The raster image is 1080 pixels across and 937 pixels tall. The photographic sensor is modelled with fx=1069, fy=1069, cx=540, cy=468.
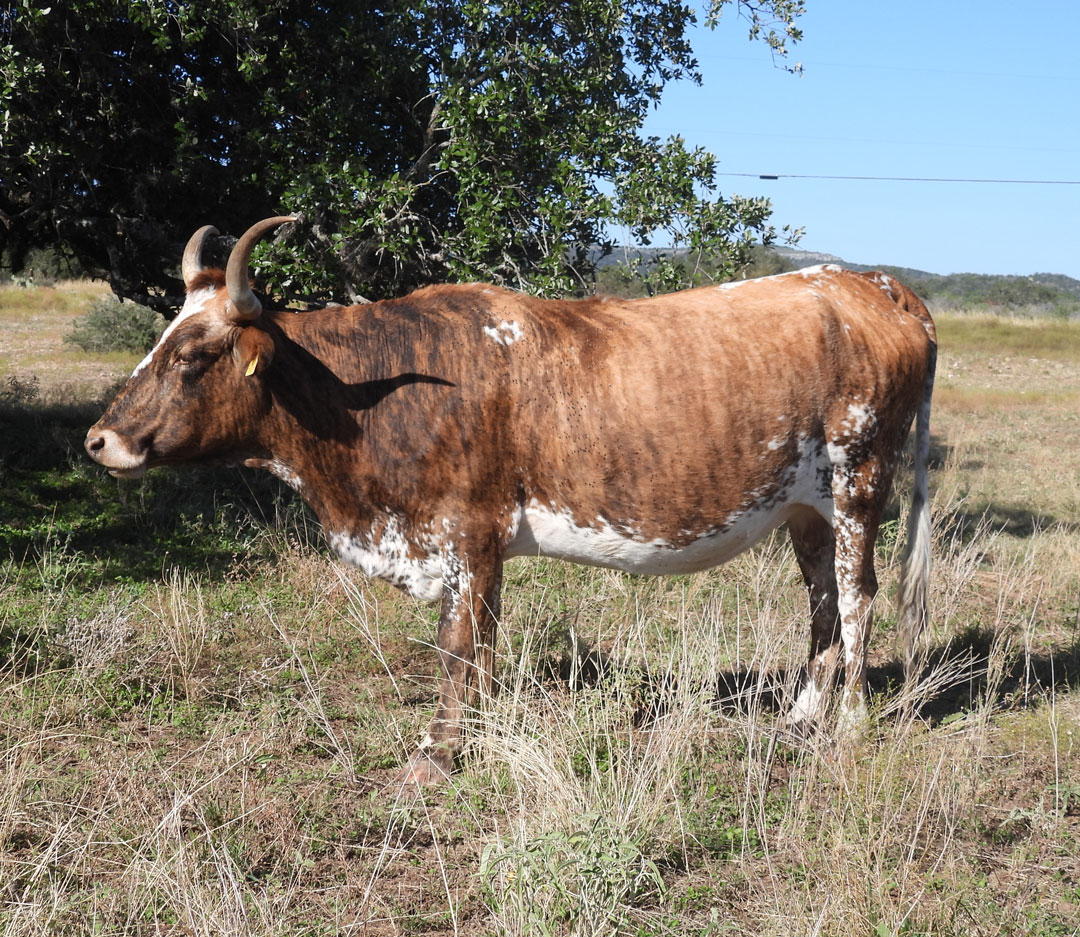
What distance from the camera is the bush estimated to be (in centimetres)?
1973

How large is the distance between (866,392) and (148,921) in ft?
12.0

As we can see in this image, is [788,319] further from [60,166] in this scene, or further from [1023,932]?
[60,166]

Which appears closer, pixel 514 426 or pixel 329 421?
pixel 514 426

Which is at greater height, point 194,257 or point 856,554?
point 194,257

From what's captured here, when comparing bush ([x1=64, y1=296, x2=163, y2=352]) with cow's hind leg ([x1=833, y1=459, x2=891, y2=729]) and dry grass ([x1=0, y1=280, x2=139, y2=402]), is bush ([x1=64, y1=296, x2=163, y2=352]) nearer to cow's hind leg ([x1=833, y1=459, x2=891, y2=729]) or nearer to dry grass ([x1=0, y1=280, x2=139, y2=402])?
dry grass ([x1=0, y1=280, x2=139, y2=402])

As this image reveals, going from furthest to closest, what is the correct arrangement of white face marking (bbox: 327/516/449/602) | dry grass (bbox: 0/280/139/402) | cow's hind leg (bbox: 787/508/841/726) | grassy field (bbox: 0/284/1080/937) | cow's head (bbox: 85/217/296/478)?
dry grass (bbox: 0/280/139/402) → cow's hind leg (bbox: 787/508/841/726) → white face marking (bbox: 327/516/449/602) → cow's head (bbox: 85/217/296/478) → grassy field (bbox: 0/284/1080/937)

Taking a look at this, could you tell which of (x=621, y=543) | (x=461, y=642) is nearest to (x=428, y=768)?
(x=461, y=642)

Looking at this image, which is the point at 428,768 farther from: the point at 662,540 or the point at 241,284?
the point at 241,284

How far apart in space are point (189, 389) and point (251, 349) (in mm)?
332

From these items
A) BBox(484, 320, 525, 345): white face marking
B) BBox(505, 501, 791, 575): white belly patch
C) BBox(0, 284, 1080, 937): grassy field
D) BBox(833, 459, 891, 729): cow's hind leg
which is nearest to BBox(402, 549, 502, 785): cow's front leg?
BBox(0, 284, 1080, 937): grassy field

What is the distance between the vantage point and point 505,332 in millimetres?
4809

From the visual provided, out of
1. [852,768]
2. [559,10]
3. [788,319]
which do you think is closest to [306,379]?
[788,319]

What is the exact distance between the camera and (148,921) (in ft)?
11.4

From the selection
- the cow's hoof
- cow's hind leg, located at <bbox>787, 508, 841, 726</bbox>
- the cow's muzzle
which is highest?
the cow's muzzle
